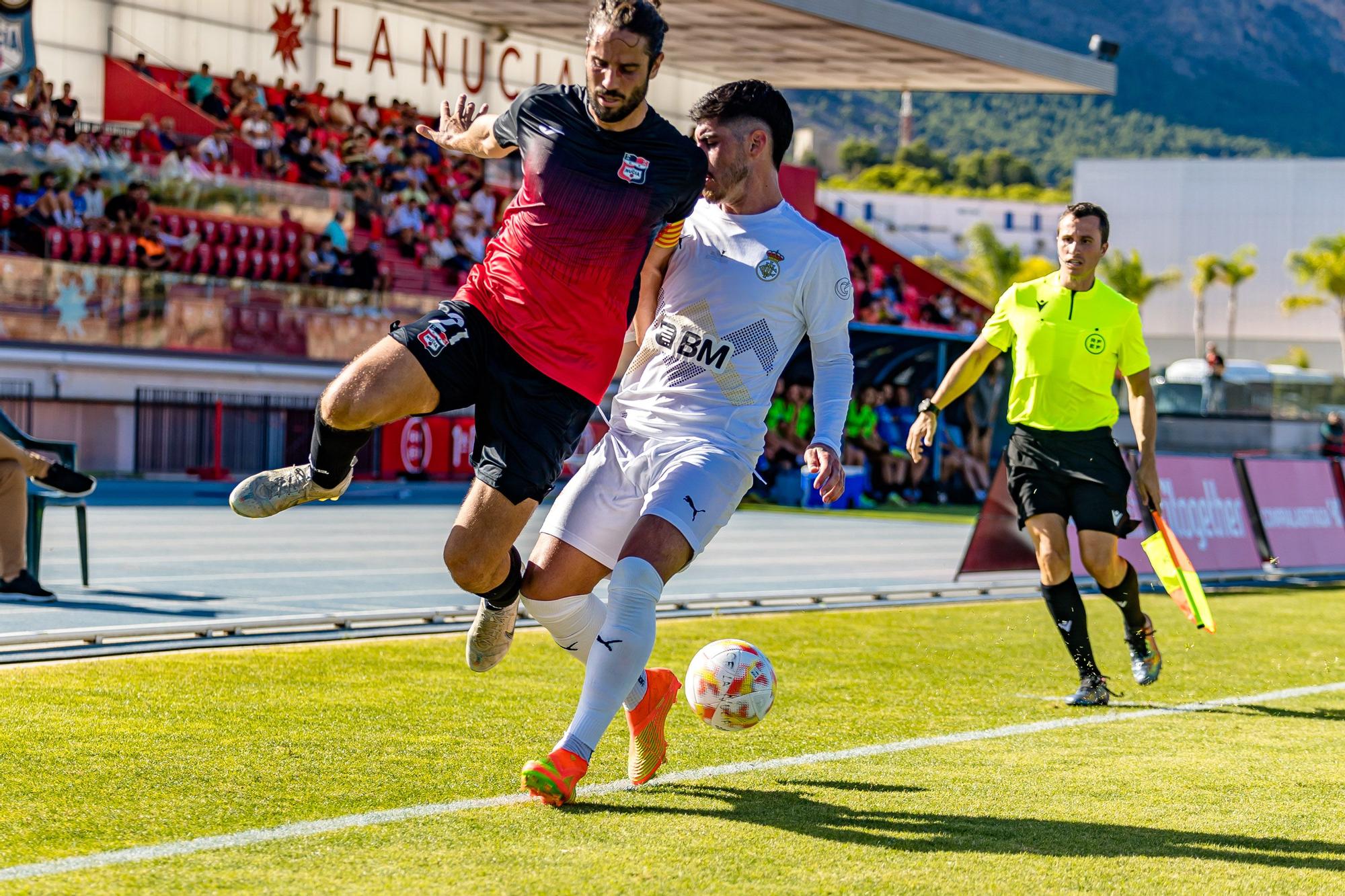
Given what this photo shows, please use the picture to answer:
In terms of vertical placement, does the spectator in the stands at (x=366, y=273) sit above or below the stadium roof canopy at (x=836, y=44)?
below

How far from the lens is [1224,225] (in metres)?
104

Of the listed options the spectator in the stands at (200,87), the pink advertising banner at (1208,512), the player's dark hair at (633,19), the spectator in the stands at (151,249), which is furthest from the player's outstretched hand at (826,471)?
the spectator in the stands at (200,87)

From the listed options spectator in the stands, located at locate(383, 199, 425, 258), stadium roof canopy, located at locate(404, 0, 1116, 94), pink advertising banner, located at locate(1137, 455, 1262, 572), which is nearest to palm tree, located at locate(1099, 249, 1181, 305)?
stadium roof canopy, located at locate(404, 0, 1116, 94)

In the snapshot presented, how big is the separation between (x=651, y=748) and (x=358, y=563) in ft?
28.4

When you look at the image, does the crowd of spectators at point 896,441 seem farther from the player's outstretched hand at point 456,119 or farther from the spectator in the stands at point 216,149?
the player's outstretched hand at point 456,119

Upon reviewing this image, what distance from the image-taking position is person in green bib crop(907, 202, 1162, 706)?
794 centimetres

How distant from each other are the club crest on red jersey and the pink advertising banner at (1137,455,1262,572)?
9.87 m

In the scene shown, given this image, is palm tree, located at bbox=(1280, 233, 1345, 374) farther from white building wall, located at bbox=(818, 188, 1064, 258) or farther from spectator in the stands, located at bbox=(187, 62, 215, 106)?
spectator in the stands, located at bbox=(187, 62, 215, 106)

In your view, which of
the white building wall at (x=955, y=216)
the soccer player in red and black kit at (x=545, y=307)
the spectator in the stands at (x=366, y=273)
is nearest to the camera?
the soccer player in red and black kit at (x=545, y=307)

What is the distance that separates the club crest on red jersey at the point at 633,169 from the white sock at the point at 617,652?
1.19m

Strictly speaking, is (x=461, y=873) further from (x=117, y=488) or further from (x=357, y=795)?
(x=117, y=488)

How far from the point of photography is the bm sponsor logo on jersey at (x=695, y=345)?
5352 millimetres

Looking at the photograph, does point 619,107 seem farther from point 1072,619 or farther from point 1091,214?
point 1072,619

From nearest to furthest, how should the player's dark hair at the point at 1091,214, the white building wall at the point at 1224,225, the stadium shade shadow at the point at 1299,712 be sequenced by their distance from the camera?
the stadium shade shadow at the point at 1299,712 < the player's dark hair at the point at 1091,214 < the white building wall at the point at 1224,225
